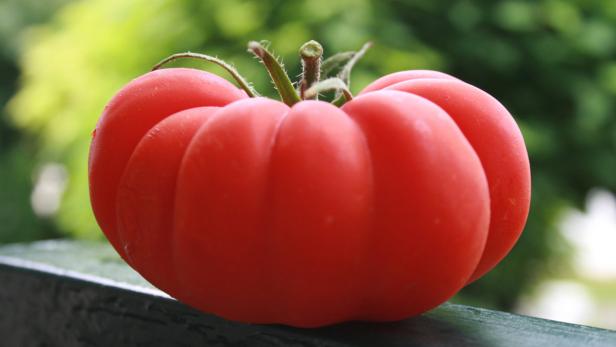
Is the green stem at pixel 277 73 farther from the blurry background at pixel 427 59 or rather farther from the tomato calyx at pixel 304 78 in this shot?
the blurry background at pixel 427 59

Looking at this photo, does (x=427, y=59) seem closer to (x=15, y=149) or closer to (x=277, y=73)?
(x=277, y=73)

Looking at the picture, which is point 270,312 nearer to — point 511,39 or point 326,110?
point 326,110

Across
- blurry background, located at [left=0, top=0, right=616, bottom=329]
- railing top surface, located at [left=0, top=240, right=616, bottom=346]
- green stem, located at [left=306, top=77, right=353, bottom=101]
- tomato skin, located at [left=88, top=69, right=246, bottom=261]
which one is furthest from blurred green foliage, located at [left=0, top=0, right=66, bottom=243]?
green stem, located at [left=306, top=77, right=353, bottom=101]

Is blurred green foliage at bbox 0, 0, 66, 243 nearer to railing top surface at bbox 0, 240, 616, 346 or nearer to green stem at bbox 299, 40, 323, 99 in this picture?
railing top surface at bbox 0, 240, 616, 346

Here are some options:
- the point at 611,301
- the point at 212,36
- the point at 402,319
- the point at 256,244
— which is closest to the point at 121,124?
the point at 256,244

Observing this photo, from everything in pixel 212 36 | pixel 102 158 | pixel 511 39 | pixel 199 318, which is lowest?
pixel 199 318

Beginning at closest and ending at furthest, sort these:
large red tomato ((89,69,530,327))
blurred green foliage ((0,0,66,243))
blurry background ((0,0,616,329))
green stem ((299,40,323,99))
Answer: large red tomato ((89,69,530,327))
green stem ((299,40,323,99))
blurry background ((0,0,616,329))
blurred green foliage ((0,0,66,243))
